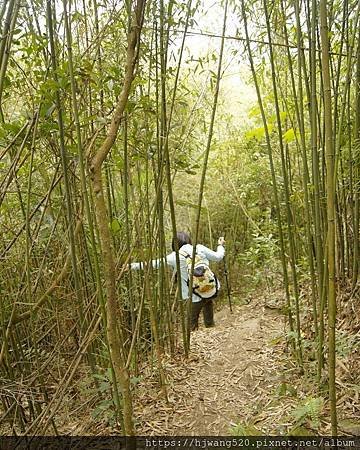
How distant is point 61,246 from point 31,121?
2.35ft

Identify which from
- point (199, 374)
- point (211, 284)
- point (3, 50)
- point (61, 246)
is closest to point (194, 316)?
point (211, 284)

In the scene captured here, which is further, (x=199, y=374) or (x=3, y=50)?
(x=199, y=374)

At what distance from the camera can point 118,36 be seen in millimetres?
1955

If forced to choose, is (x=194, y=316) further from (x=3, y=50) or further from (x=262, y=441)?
(x=3, y=50)

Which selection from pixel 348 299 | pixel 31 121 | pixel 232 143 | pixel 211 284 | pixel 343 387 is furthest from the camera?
pixel 232 143

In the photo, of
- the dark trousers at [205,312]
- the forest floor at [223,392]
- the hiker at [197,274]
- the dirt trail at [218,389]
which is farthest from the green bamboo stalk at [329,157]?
the dark trousers at [205,312]

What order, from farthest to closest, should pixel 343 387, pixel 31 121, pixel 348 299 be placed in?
1. pixel 348 299
2. pixel 343 387
3. pixel 31 121

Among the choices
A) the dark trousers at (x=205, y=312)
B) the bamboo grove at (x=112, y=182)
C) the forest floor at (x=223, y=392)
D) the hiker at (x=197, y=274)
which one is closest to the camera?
the bamboo grove at (x=112, y=182)

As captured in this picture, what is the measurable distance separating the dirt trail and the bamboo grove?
116mm

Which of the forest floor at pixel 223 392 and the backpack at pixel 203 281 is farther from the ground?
the backpack at pixel 203 281

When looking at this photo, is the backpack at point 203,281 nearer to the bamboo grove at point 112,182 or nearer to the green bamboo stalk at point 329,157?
the bamboo grove at point 112,182

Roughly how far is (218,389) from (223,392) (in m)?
0.05

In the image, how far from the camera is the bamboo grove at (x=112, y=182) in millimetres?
1326

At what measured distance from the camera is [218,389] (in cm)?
219
